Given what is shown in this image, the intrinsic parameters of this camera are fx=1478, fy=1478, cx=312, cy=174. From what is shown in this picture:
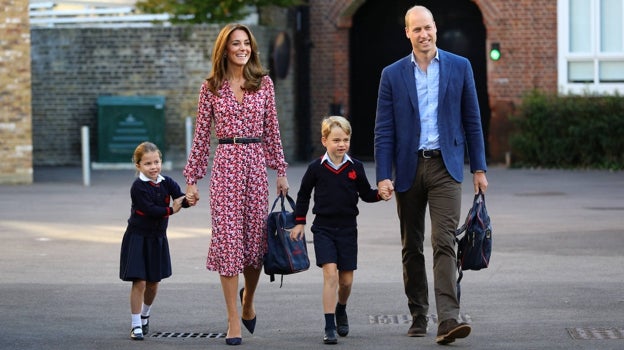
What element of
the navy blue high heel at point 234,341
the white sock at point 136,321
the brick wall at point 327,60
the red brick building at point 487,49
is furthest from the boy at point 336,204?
the brick wall at point 327,60

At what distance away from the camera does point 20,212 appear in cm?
1842

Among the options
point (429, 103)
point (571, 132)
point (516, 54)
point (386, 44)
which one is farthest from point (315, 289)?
point (386, 44)

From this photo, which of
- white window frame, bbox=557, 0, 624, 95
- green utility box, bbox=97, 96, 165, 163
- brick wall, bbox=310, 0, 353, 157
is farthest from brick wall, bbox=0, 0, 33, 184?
white window frame, bbox=557, 0, 624, 95

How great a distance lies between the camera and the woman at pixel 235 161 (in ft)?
28.7

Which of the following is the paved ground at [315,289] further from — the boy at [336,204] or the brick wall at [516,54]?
the brick wall at [516,54]

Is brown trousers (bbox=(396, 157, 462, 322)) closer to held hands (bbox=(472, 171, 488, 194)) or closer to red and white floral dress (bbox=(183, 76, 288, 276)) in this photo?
held hands (bbox=(472, 171, 488, 194))

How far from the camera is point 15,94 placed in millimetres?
23234

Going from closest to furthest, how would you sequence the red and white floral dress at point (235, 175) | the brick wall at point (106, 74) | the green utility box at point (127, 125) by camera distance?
the red and white floral dress at point (235, 175), the green utility box at point (127, 125), the brick wall at point (106, 74)

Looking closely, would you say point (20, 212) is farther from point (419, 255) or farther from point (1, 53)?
point (419, 255)

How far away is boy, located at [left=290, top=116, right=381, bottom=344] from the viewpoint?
8.80 meters

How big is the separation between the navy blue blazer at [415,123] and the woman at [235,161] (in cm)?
67

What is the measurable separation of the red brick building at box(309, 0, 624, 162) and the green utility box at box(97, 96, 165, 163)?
3747 millimetres

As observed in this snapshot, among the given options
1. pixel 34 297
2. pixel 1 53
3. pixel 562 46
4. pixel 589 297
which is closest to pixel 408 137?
pixel 589 297

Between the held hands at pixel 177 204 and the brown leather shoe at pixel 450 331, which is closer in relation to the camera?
the brown leather shoe at pixel 450 331
